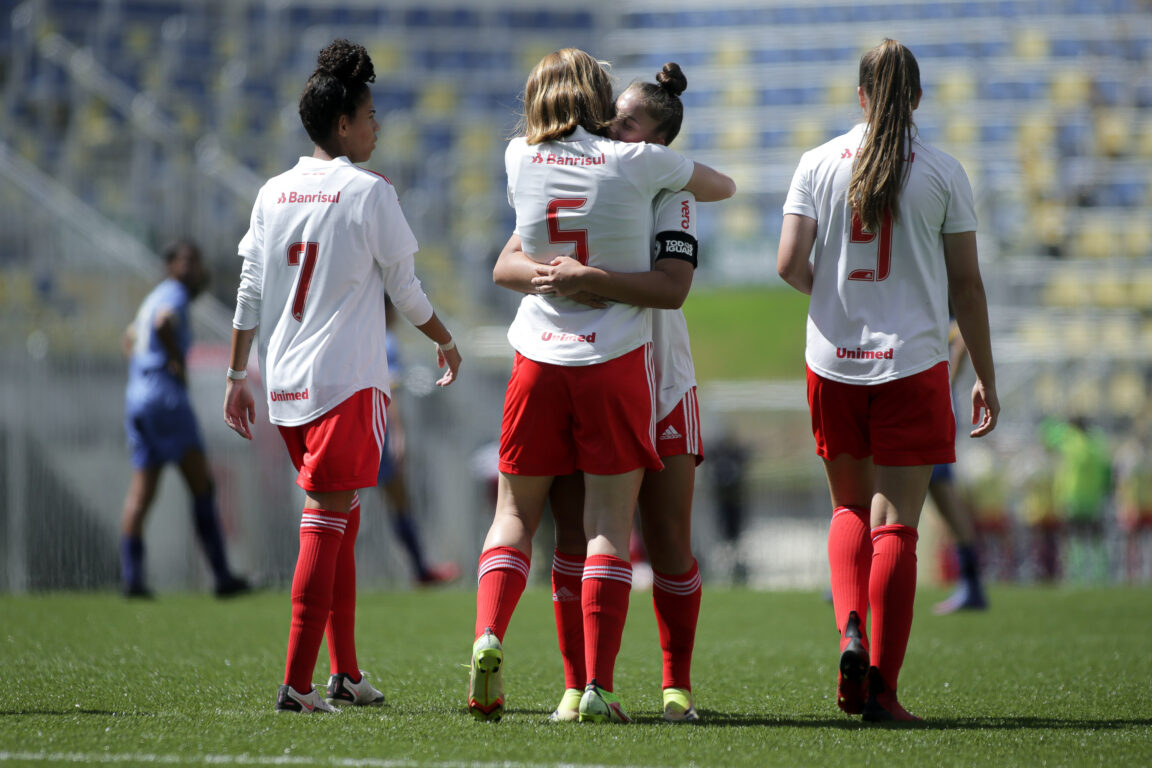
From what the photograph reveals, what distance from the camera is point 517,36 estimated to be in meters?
25.8

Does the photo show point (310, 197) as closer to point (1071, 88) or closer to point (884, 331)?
point (884, 331)

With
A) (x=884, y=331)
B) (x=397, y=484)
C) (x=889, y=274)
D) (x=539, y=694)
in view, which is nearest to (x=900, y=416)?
(x=884, y=331)

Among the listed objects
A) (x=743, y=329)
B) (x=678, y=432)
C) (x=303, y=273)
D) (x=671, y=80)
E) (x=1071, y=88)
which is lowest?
(x=743, y=329)

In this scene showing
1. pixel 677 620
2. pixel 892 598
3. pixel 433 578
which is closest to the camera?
pixel 892 598

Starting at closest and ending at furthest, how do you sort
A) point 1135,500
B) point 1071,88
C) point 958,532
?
point 958,532 < point 1135,500 < point 1071,88

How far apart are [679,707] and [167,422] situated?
503 centimetres

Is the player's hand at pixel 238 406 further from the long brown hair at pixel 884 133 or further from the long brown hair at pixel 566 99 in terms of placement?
the long brown hair at pixel 884 133

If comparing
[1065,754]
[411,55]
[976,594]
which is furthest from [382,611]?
[411,55]

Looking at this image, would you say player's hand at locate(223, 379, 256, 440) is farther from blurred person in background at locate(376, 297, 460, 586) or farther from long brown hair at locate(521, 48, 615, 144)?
blurred person in background at locate(376, 297, 460, 586)

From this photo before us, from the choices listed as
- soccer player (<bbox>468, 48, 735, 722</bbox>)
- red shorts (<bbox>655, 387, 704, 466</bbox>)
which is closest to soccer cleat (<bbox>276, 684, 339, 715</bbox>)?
soccer player (<bbox>468, 48, 735, 722</bbox>)

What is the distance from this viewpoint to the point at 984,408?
11.8 feet

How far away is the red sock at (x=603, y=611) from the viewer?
317cm

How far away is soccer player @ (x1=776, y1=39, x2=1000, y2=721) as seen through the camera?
3420 millimetres

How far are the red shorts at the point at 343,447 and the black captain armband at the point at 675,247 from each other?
2.86 ft
